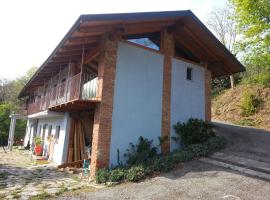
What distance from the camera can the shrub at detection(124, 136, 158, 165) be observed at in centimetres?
1087

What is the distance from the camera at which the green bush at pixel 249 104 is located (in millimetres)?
23469

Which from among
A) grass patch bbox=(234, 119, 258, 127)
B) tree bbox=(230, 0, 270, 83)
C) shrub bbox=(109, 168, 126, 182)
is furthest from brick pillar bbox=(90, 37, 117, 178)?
grass patch bbox=(234, 119, 258, 127)

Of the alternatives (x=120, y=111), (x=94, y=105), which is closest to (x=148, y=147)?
(x=120, y=111)

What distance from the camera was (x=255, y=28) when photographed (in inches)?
762

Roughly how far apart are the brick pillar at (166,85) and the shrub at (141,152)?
1.00 meters

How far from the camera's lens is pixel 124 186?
882cm

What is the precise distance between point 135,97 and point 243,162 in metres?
5.21

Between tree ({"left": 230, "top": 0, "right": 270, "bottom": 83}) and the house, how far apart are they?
16.1ft

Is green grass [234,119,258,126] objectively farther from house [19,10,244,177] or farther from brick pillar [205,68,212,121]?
brick pillar [205,68,212,121]

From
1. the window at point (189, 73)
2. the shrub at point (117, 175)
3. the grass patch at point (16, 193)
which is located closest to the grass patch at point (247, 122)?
the window at point (189, 73)

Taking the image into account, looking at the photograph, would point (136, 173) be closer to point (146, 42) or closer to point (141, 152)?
point (141, 152)

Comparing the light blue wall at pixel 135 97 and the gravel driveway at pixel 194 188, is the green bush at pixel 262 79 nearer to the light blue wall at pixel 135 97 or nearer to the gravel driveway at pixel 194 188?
the light blue wall at pixel 135 97

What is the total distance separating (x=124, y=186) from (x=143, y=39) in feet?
23.8

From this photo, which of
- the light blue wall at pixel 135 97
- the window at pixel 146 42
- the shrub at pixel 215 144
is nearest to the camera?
the light blue wall at pixel 135 97
